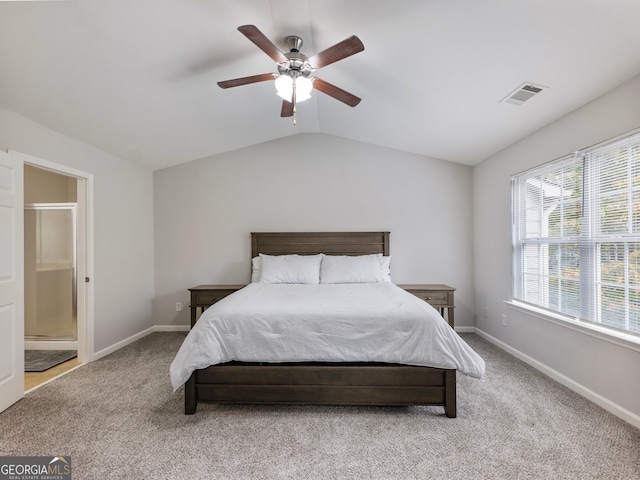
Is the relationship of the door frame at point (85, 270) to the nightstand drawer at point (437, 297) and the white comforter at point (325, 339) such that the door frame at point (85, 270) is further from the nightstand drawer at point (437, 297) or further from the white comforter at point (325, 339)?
the nightstand drawer at point (437, 297)

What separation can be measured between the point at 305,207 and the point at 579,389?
10.9ft

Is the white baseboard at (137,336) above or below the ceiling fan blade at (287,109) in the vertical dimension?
below

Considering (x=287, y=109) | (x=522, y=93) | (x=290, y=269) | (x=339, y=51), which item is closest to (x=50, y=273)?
(x=290, y=269)

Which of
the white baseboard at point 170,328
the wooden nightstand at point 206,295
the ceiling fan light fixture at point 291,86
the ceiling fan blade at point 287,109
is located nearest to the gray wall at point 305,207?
the white baseboard at point 170,328

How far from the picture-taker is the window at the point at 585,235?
81.3 inches

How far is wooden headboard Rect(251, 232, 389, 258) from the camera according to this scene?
4066 millimetres

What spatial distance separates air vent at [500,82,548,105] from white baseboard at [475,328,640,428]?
230 cm

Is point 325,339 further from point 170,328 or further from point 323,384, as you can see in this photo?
point 170,328

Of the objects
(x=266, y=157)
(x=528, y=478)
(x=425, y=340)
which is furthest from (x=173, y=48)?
(x=528, y=478)

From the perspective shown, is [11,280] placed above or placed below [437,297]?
above

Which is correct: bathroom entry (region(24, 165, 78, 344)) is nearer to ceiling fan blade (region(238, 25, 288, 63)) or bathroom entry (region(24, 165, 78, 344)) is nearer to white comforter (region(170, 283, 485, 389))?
white comforter (region(170, 283, 485, 389))

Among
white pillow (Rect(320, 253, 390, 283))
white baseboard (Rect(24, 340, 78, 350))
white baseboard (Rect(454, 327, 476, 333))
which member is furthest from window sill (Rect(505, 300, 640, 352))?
white baseboard (Rect(24, 340, 78, 350))

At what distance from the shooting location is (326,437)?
1.84 meters
